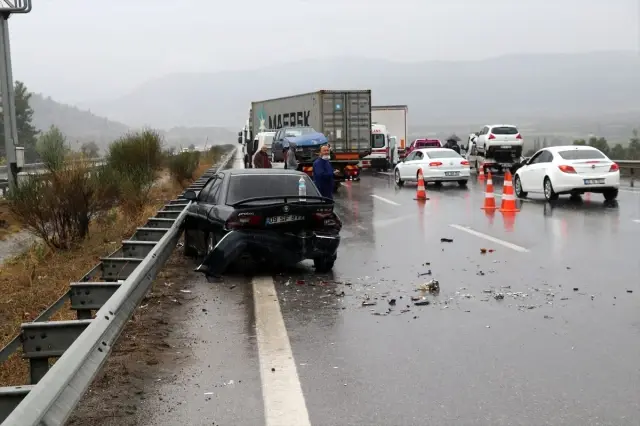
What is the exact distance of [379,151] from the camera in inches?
1779

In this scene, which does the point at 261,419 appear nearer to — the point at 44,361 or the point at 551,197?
the point at 44,361

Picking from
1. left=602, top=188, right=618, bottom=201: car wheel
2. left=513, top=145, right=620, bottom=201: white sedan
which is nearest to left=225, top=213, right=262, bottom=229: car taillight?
left=513, top=145, right=620, bottom=201: white sedan

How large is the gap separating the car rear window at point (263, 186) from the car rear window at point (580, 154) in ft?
38.6

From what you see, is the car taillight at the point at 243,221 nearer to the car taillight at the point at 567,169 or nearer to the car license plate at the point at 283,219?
the car license plate at the point at 283,219

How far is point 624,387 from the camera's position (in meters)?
5.59

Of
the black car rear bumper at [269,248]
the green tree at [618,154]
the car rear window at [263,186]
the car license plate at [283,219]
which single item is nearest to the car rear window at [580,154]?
the car rear window at [263,186]

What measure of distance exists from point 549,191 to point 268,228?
43.0ft

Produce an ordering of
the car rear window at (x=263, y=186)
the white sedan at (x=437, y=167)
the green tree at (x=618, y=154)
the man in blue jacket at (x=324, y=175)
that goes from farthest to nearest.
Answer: the green tree at (x=618, y=154) → the white sedan at (x=437, y=167) → the man in blue jacket at (x=324, y=175) → the car rear window at (x=263, y=186)

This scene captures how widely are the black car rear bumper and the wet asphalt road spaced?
275 millimetres

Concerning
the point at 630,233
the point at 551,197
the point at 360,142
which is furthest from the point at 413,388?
the point at 360,142

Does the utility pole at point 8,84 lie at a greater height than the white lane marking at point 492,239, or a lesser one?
greater

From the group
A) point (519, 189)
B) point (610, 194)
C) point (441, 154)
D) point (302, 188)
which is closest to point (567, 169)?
point (610, 194)

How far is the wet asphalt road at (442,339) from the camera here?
17.2 ft

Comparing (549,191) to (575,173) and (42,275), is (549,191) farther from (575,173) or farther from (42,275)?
(42,275)
